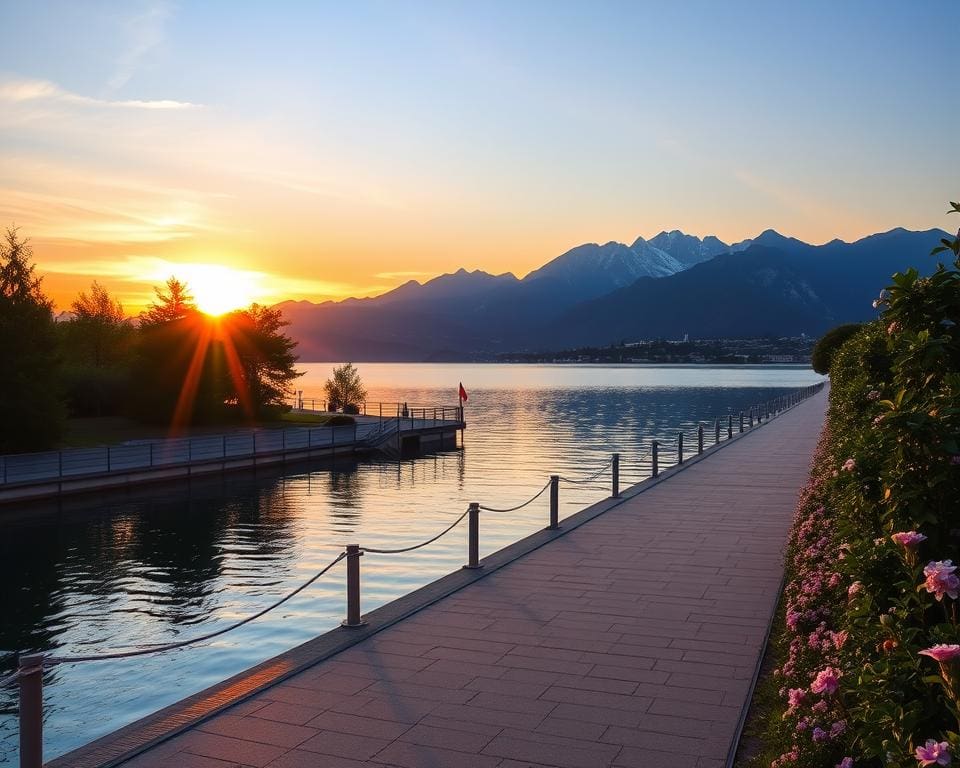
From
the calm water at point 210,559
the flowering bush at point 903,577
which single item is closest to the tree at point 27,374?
the calm water at point 210,559

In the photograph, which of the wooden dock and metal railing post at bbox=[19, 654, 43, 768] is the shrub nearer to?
the wooden dock

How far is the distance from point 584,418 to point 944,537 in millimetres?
71757

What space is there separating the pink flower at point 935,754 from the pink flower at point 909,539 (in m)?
0.93

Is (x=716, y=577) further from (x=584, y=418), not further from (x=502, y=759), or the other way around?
(x=584, y=418)

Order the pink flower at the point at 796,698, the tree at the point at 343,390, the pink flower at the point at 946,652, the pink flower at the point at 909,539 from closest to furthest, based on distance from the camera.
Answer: the pink flower at the point at 946,652 → the pink flower at the point at 909,539 → the pink flower at the point at 796,698 → the tree at the point at 343,390

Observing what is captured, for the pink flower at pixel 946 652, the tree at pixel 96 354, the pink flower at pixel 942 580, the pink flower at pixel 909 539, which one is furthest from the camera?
the tree at pixel 96 354

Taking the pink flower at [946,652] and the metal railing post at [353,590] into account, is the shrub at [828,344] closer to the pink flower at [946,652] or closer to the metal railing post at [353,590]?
the metal railing post at [353,590]

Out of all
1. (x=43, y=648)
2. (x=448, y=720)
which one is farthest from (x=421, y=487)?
(x=448, y=720)

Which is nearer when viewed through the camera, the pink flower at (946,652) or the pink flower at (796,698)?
the pink flower at (946,652)

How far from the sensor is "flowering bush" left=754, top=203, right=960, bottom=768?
3533 millimetres

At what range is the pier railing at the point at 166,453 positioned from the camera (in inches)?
1140

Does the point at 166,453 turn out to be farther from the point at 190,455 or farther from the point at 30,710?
the point at 30,710

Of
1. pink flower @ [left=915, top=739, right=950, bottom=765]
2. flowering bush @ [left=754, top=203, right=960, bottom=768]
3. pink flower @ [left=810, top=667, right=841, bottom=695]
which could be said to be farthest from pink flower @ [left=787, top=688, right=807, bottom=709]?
pink flower @ [left=915, top=739, right=950, bottom=765]

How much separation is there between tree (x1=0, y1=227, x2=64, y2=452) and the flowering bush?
34.4 metres
